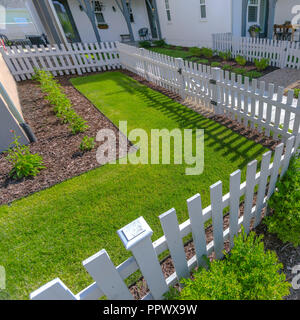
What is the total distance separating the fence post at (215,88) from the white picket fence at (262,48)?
4.88 metres

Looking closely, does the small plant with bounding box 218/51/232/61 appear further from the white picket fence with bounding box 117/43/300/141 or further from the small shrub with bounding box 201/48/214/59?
the white picket fence with bounding box 117/43/300/141

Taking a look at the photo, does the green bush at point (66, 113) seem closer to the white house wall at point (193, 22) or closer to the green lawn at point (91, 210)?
the green lawn at point (91, 210)

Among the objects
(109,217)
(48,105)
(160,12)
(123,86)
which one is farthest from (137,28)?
(109,217)

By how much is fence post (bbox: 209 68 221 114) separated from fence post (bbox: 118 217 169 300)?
4137 mm

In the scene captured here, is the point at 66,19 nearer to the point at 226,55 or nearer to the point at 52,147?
the point at 226,55

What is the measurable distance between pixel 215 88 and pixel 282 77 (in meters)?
3.95

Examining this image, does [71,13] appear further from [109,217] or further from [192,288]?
[192,288]

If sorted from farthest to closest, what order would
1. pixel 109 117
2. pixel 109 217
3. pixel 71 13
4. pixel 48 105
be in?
pixel 71 13, pixel 48 105, pixel 109 117, pixel 109 217

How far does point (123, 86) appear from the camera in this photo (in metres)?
7.45

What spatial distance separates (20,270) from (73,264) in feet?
2.05

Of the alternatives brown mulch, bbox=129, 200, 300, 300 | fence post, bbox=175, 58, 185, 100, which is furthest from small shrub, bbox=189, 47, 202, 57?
brown mulch, bbox=129, 200, 300, 300

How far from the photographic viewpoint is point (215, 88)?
4.47m

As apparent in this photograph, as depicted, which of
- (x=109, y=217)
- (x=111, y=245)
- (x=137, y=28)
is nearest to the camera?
(x=111, y=245)

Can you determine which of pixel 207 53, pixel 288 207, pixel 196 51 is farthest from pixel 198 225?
pixel 196 51
